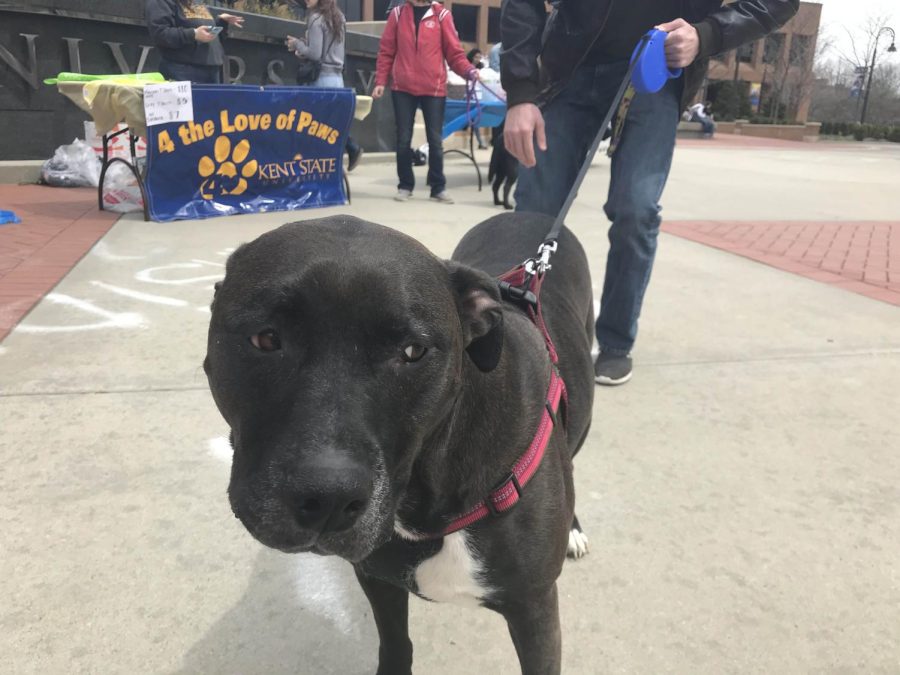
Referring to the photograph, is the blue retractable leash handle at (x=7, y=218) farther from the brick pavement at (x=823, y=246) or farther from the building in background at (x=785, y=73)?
the building in background at (x=785, y=73)

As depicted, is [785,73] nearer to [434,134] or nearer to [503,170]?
[503,170]

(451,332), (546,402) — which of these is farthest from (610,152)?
(451,332)

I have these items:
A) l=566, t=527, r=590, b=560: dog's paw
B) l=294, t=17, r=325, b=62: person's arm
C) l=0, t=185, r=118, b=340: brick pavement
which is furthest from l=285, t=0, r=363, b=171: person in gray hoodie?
l=566, t=527, r=590, b=560: dog's paw

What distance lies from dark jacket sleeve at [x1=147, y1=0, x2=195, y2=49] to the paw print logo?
0.97 metres

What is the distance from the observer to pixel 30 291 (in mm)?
4422

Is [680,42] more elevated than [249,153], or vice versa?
[680,42]

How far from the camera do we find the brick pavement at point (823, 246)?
214 inches

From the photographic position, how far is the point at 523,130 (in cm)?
285

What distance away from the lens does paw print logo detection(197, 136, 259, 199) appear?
6.91 meters

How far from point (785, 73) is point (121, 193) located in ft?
151

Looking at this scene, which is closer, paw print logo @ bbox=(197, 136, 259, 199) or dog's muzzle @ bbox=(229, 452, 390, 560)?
dog's muzzle @ bbox=(229, 452, 390, 560)

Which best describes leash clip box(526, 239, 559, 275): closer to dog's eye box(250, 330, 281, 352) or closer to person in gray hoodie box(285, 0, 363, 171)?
dog's eye box(250, 330, 281, 352)

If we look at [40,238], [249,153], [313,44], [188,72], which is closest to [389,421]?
[40,238]

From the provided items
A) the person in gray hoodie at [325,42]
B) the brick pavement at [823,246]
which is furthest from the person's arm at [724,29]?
the person in gray hoodie at [325,42]
